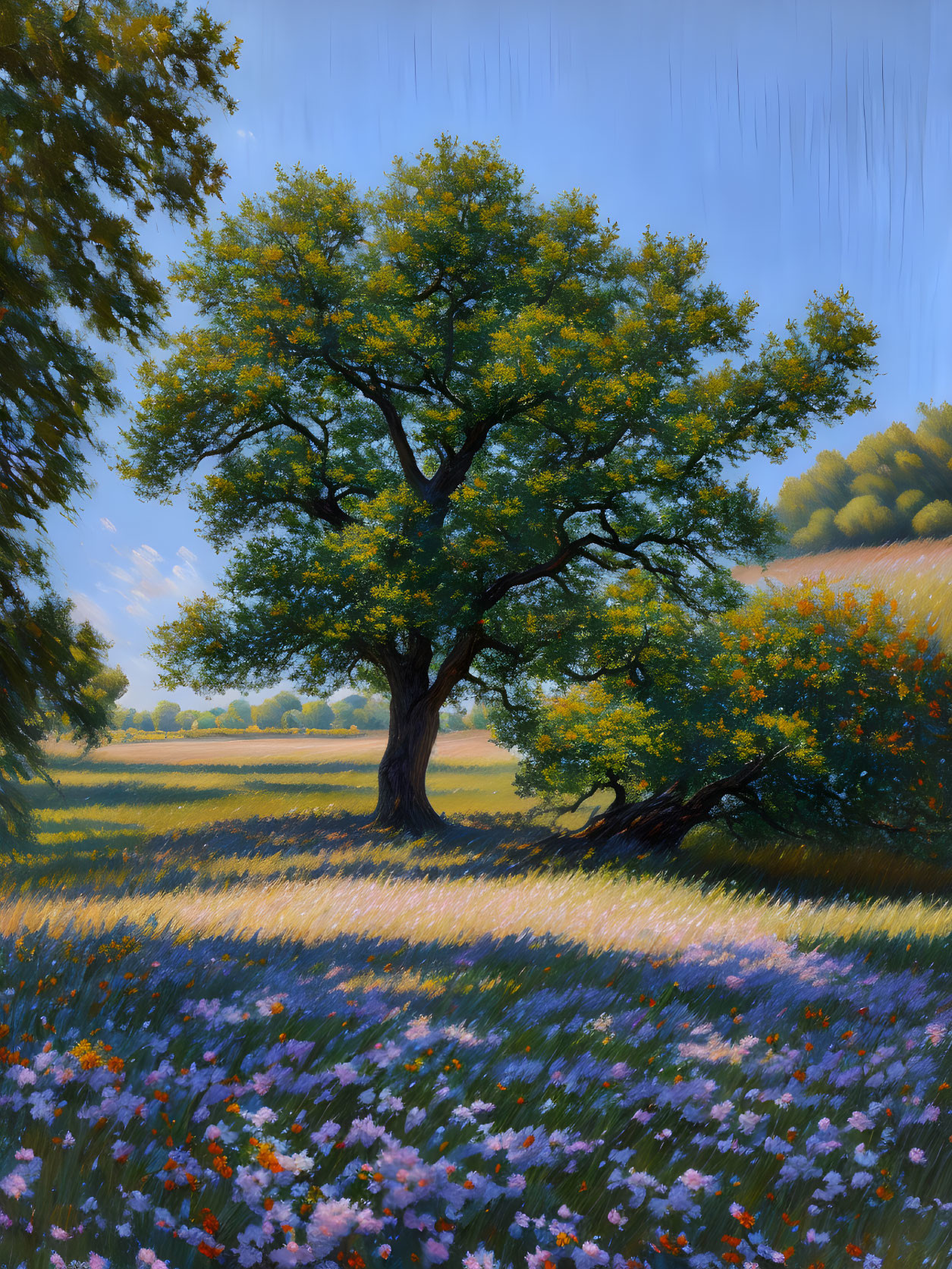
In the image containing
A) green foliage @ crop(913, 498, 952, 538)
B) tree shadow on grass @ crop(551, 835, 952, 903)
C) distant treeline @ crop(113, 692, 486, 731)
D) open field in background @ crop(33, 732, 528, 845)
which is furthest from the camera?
distant treeline @ crop(113, 692, 486, 731)

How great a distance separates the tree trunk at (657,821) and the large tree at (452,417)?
3.23 meters

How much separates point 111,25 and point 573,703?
10.1 meters

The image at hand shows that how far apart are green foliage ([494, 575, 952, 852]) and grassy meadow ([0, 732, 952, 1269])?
4446 mm

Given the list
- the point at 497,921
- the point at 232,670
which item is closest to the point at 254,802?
the point at 232,670

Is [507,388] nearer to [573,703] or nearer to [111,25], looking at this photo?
[573,703]

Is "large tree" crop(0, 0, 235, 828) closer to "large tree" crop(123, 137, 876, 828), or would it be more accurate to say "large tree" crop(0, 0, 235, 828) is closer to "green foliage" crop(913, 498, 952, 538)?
"large tree" crop(123, 137, 876, 828)

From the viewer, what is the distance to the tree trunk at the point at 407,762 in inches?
610

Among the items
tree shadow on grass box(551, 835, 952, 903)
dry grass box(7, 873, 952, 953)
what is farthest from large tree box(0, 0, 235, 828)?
tree shadow on grass box(551, 835, 952, 903)

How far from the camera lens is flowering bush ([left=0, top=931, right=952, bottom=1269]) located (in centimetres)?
322

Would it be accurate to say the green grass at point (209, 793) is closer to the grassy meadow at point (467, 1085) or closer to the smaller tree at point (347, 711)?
the grassy meadow at point (467, 1085)

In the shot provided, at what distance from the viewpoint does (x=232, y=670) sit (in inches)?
584

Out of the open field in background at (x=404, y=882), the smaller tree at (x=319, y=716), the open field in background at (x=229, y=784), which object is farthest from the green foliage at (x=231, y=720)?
the open field in background at (x=404, y=882)

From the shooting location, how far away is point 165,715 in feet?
292

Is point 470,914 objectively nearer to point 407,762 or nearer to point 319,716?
point 407,762
